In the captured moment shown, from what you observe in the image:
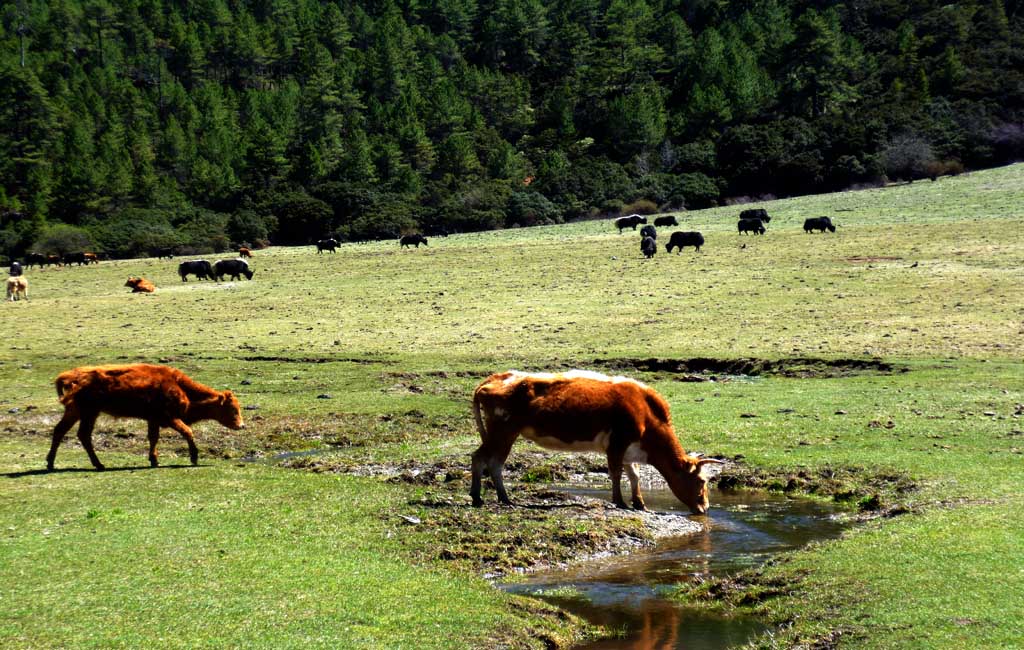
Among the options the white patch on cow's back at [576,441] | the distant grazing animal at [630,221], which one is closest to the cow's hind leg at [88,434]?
the white patch on cow's back at [576,441]

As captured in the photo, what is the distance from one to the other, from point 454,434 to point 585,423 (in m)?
8.35

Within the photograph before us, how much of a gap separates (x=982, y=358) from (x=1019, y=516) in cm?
1718

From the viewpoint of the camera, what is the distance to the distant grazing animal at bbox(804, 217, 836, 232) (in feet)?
223

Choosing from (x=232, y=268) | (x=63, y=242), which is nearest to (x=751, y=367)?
(x=232, y=268)

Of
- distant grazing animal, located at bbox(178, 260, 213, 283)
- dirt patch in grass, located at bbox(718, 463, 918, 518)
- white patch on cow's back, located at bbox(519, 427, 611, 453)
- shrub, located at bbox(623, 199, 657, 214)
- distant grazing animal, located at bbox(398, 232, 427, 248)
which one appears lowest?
dirt patch in grass, located at bbox(718, 463, 918, 518)

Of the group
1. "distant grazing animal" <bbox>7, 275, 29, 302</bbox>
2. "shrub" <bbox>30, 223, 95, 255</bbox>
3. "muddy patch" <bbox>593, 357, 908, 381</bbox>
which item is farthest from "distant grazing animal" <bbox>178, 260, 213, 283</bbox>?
"muddy patch" <bbox>593, 357, 908, 381</bbox>

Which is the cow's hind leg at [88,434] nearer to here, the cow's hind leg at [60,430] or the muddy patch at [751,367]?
the cow's hind leg at [60,430]

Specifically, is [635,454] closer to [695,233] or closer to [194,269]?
[695,233]

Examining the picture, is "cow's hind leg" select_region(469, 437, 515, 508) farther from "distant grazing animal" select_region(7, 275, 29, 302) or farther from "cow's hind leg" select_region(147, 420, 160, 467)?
"distant grazing animal" select_region(7, 275, 29, 302)

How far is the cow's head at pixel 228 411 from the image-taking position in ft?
67.9

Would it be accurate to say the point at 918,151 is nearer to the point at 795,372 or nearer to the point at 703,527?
the point at 795,372

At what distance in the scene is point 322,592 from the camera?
12258 millimetres

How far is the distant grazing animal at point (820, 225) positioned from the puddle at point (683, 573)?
52.2m

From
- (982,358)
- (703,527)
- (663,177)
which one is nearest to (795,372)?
(982,358)
